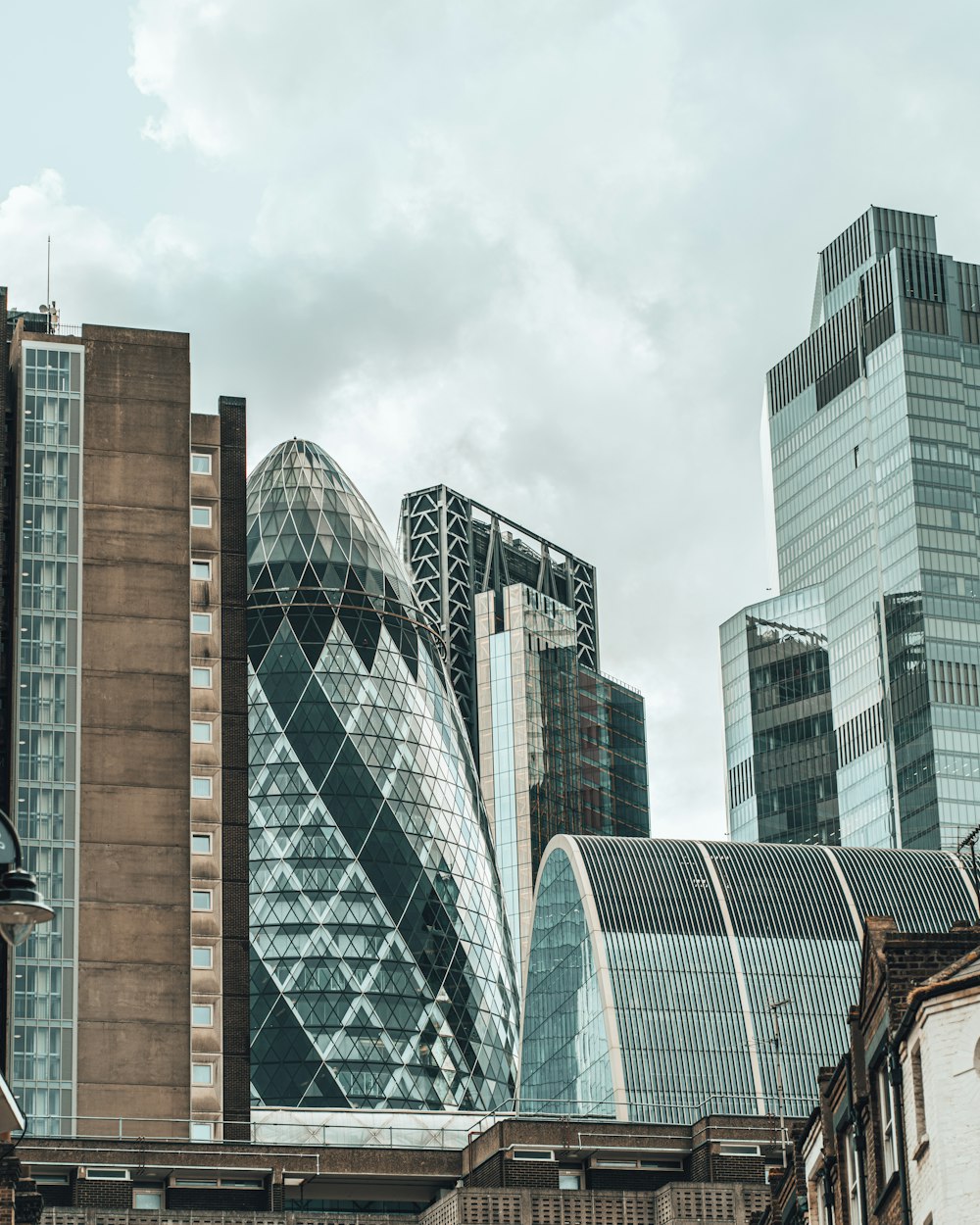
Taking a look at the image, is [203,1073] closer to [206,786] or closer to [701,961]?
[206,786]

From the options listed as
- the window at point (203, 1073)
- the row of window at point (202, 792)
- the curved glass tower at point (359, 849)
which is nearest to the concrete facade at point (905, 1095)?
the row of window at point (202, 792)

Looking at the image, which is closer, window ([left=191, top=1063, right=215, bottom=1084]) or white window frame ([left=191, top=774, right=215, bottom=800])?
window ([left=191, top=1063, right=215, bottom=1084])

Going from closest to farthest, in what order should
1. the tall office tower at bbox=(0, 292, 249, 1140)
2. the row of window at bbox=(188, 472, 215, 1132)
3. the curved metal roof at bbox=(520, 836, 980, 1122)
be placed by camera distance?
the tall office tower at bbox=(0, 292, 249, 1140) → the row of window at bbox=(188, 472, 215, 1132) → the curved metal roof at bbox=(520, 836, 980, 1122)

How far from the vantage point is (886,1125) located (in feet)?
110

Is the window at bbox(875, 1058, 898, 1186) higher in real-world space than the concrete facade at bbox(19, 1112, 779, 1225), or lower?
lower

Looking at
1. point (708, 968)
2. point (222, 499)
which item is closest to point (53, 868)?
point (222, 499)

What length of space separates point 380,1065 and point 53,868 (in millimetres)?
65571

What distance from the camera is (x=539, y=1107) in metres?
155

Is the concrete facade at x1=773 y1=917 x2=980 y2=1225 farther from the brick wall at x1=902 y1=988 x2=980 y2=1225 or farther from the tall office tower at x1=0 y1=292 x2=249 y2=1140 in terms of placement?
the tall office tower at x1=0 y1=292 x2=249 y2=1140

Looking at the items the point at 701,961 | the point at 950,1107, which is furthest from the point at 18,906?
the point at 701,961

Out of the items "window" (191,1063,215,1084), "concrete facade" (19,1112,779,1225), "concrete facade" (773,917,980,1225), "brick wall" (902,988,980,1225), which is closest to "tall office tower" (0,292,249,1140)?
"window" (191,1063,215,1084)

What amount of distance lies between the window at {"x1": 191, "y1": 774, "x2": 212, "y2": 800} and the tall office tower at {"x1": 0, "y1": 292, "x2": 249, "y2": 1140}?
106 millimetres

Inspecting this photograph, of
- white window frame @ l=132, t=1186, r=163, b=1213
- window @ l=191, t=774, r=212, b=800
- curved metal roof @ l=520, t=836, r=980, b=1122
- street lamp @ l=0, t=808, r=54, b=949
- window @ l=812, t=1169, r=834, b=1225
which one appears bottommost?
window @ l=812, t=1169, r=834, b=1225

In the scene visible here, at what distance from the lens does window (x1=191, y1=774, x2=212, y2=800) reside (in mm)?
128875
